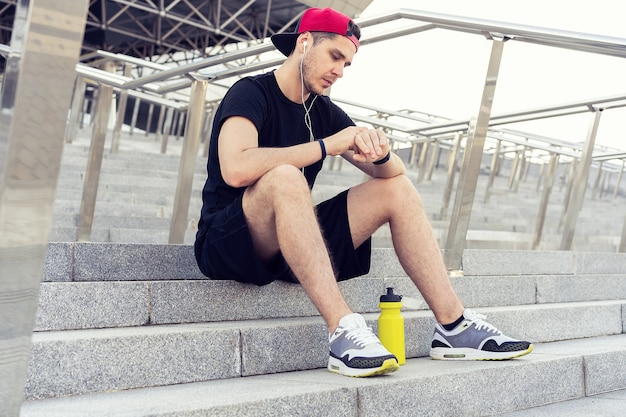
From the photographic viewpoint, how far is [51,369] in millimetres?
1538

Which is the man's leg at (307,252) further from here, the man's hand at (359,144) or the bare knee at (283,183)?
the man's hand at (359,144)

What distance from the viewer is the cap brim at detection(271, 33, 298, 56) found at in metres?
2.23

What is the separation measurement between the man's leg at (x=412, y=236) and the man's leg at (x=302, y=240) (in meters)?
0.31

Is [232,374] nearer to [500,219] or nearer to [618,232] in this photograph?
[500,219]

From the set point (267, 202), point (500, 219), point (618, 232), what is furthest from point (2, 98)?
point (618, 232)

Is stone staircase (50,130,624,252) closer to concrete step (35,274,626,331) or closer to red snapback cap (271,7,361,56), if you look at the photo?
concrete step (35,274,626,331)

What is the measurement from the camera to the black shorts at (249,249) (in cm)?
196

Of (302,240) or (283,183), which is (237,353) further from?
(283,183)

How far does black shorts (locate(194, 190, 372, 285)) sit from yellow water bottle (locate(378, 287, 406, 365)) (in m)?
0.17

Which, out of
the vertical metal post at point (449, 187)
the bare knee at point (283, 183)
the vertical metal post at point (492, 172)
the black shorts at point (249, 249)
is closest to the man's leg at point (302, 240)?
the bare knee at point (283, 183)

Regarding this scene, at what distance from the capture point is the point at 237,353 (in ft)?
5.96

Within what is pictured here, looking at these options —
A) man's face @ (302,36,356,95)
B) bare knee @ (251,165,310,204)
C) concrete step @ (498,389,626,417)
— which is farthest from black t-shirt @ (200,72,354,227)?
concrete step @ (498,389,626,417)

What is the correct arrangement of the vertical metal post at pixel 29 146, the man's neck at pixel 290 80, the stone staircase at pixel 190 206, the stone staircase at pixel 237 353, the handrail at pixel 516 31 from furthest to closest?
the stone staircase at pixel 190 206 < the handrail at pixel 516 31 < the man's neck at pixel 290 80 < the stone staircase at pixel 237 353 < the vertical metal post at pixel 29 146

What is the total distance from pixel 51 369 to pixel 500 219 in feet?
15.6
